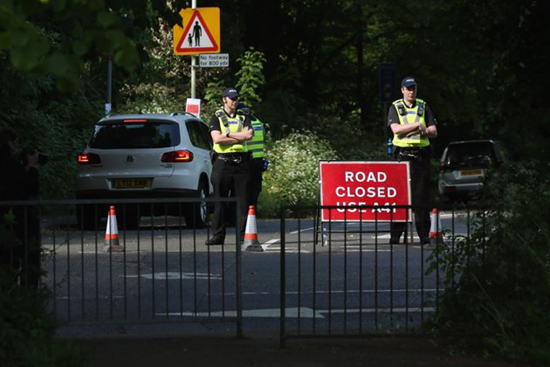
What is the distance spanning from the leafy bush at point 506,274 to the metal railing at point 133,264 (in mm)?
1430

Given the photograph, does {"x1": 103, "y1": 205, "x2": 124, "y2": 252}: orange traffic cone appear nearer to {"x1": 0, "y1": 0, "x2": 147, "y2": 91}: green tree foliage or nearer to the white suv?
{"x1": 0, "y1": 0, "x2": 147, "y2": 91}: green tree foliage

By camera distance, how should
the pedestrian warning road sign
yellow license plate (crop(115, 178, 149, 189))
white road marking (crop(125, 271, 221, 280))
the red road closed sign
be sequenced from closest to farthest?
white road marking (crop(125, 271, 221, 280)) < the red road closed sign < yellow license plate (crop(115, 178, 149, 189)) < the pedestrian warning road sign

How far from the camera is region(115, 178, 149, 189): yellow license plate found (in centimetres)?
1939

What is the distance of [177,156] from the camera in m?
19.5

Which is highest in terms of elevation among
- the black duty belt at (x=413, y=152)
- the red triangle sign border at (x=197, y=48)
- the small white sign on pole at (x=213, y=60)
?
the red triangle sign border at (x=197, y=48)

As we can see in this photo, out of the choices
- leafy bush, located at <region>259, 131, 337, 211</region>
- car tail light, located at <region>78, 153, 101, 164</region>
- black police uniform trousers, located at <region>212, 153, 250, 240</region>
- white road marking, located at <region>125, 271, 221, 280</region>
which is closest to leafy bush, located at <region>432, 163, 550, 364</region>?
white road marking, located at <region>125, 271, 221, 280</region>

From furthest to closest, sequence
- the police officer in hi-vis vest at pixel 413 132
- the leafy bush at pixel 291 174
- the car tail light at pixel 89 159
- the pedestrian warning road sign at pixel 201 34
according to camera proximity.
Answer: the leafy bush at pixel 291 174 → the pedestrian warning road sign at pixel 201 34 → the car tail light at pixel 89 159 → the police officer in hi-vis vest at pixel 413 132

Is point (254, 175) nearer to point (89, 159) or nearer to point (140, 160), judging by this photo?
point (140, 160)

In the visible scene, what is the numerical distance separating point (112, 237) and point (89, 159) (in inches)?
431

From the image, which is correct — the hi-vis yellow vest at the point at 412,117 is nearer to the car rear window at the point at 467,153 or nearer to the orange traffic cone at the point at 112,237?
the orange traffic cone at the point at 112,237

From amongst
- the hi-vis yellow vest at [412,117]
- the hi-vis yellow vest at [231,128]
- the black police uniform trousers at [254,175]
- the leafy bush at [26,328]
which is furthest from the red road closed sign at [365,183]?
the leafy bush at [26,328]

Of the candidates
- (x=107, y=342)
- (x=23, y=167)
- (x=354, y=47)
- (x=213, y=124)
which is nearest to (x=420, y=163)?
(x=213, y=124)

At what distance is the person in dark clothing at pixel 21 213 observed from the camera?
7453 millimetres

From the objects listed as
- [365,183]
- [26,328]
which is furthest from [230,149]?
[26,328]
